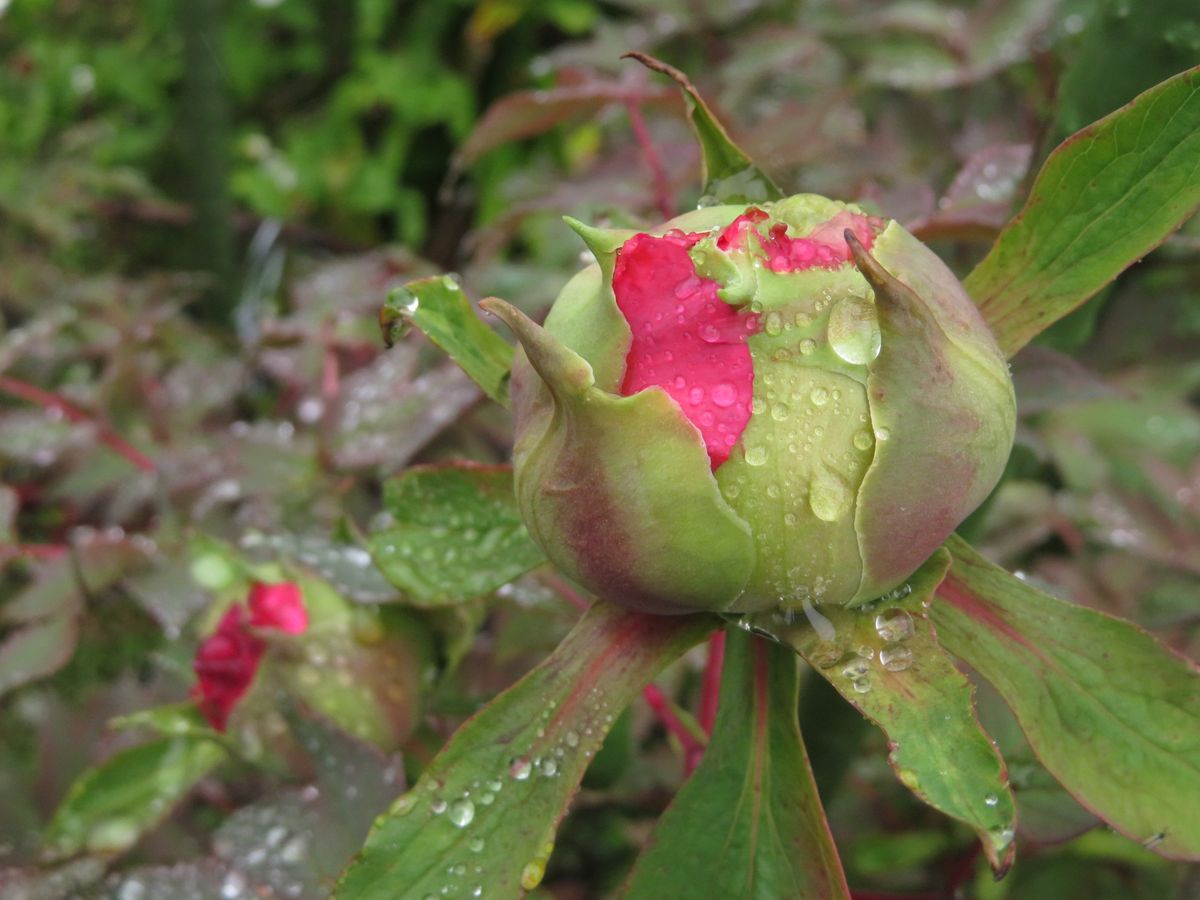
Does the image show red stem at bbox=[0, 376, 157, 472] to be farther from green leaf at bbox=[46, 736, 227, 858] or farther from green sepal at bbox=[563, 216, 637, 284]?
green sepal at bbox=[563, 216, 637, 284]

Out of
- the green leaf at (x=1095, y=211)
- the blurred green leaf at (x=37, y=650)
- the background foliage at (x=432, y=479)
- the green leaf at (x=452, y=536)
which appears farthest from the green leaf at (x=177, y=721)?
the green leaf at (x=1095, y=211)

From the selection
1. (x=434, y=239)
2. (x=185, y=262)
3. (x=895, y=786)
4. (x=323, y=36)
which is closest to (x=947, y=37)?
(x=895, y=786)

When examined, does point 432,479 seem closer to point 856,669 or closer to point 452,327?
point 452,327

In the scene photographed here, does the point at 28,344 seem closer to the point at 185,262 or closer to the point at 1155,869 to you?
the point at 185,262

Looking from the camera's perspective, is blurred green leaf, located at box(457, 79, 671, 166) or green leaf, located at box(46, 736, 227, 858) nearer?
green leaf, located at box(46, 736, 227, 858)

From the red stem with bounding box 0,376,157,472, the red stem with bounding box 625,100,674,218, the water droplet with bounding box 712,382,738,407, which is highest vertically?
the water droplet with bounding box 712,382,738,407

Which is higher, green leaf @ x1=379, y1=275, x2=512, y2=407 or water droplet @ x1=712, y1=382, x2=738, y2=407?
water droplet @ x1=712, y1=382, x2=738, y2=407

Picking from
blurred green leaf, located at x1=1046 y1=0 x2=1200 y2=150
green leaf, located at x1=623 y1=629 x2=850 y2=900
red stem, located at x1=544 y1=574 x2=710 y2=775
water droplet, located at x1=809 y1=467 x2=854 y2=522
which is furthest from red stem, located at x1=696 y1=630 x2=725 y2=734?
blurred green leaf, located at x1=1046 y1=0 x2=1200 y2=150
